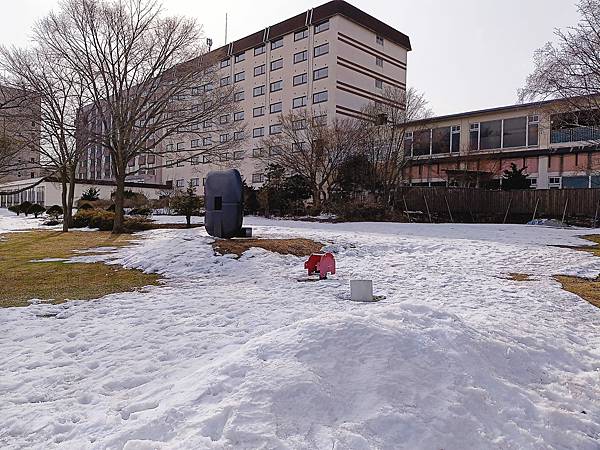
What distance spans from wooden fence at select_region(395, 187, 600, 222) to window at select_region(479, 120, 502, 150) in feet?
32.2

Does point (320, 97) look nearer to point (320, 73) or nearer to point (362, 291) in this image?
point (320, 73)

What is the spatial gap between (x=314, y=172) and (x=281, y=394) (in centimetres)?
2742

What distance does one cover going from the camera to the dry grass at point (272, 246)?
11938 mm

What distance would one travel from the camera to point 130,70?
2119cm

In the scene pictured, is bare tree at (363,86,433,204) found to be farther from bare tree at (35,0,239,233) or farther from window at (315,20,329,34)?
window at (315,20,329,34)

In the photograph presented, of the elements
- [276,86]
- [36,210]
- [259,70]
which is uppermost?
[259,70]

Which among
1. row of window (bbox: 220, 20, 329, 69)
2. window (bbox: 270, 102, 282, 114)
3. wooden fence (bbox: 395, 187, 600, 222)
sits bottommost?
wooden fence (bbox: 395, 187, 600, 222)

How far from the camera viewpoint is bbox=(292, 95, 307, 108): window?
→ 46.6 m

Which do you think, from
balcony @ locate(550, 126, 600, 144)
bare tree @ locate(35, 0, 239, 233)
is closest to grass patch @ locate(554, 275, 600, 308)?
bare tree @ locate(35, 0, 239, 233)

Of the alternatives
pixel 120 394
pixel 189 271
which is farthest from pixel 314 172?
pixel 120 394

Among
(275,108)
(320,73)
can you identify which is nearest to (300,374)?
(320,73)

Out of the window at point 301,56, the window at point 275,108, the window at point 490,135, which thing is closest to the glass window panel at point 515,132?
the window at point 490,135

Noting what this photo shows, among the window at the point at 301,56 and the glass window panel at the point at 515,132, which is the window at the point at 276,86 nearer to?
the window at the point at 301,56

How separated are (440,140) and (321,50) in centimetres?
1588
